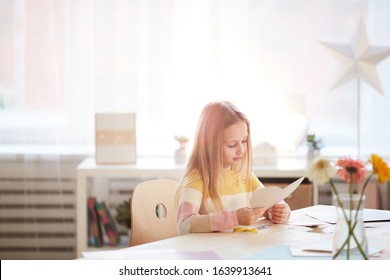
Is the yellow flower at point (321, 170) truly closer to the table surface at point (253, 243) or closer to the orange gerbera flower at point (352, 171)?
the orange gerbera flower at point (352, 171)

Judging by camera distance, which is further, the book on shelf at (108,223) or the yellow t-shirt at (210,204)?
the book on shelf at (108,223)

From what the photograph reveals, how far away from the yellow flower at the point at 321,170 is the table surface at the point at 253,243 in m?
0.29

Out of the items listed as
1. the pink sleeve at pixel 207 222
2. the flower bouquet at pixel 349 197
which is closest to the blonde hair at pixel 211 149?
the pink sleeve at pixel 207 222

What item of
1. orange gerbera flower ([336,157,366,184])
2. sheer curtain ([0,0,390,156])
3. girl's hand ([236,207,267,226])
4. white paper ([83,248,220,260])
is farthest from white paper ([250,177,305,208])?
sheer curtain ([0,0,390,156])

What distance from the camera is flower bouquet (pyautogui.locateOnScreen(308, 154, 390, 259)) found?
1.51 meters

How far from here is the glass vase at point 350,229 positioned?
1.54 m

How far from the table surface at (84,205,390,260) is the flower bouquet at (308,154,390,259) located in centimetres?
16

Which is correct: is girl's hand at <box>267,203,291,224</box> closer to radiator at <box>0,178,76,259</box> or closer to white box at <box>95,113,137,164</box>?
white box at <box>95,113,137,164</box>

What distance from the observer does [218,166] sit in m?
2.19

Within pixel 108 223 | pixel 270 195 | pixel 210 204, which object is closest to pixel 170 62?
pixel 108 223

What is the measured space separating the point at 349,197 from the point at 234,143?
2.29 feet

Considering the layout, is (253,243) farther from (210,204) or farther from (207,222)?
(210,204)

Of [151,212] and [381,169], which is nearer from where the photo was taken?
[381,169]

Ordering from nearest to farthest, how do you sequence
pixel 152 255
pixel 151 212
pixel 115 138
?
pixel 152 255 < pixel 151 212 < pixel 115 138
